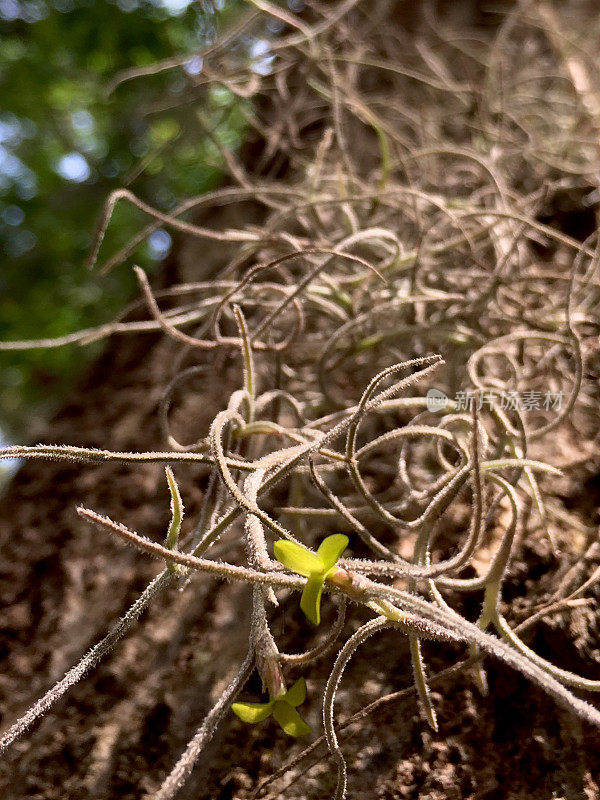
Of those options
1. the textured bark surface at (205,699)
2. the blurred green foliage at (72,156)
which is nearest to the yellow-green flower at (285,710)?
the textured bark surface at (205,699)

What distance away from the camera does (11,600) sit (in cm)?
61

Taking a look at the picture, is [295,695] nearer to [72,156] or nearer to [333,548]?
[333,548]

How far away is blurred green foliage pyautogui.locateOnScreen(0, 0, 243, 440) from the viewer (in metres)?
1.68

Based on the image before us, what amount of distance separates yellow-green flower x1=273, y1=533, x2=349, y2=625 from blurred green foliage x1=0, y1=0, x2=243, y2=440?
1.22 m

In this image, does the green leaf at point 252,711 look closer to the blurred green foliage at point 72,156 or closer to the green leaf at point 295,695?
the green leaf at point 295,695

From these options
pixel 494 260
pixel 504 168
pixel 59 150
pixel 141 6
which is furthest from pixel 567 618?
pixel 59 150

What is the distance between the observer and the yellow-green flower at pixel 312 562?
0.30m

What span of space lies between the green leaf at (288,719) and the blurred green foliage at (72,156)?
48.3 inches

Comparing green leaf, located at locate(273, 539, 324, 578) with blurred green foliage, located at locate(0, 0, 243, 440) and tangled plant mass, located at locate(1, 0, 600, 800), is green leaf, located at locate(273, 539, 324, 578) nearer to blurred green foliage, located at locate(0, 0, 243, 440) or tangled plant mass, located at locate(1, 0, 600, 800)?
tangled plant mass, located at locate(1, 0, 600, 800)

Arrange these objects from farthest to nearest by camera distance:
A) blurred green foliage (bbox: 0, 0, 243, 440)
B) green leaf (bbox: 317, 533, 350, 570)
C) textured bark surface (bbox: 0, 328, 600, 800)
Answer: blurred green foliage (bbox: 0, 0, 243, 440) < textured bark surface (bbox: 0, 328, 600, 800) < green leaf (bbox: 317, 533, 350, 570)

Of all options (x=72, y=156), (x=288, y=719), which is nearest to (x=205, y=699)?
(x=288, y=719)

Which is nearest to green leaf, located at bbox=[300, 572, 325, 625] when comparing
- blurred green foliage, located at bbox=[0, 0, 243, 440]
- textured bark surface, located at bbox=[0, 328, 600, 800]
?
textured bark surface, located at bbox=[0, 328, 600, 800]

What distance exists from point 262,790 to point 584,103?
108 centimetres

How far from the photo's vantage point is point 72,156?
2043 millimetres
